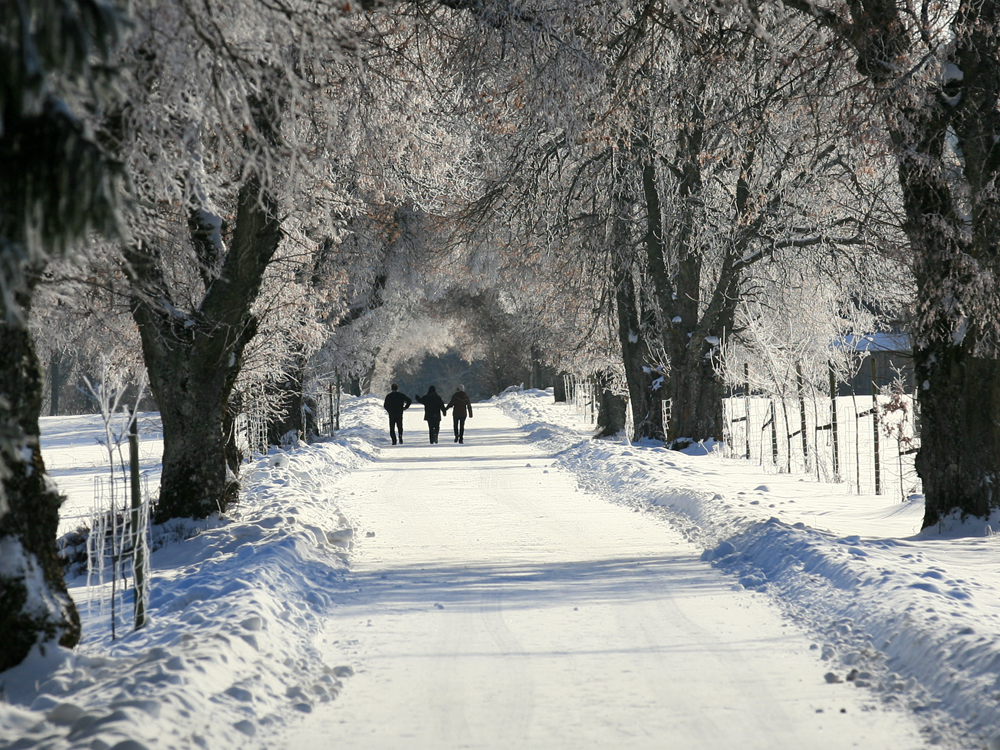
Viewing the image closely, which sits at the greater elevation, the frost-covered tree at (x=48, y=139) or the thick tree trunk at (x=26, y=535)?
the frost-covered tree at (x=48, y=139)

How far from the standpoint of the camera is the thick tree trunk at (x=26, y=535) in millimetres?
5066

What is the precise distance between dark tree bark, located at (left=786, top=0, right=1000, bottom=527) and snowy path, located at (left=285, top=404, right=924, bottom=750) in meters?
3.00

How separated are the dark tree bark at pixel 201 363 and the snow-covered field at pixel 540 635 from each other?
1.38 feet

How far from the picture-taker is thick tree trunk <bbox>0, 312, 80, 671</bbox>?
16.6ft

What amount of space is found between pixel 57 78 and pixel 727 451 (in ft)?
63.9

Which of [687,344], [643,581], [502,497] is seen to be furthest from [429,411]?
[643,581]

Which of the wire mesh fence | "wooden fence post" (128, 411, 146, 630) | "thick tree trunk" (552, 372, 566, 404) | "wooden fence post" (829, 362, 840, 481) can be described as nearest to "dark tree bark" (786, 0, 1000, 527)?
the wire mesh fence

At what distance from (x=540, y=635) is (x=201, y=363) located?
19.3 feet

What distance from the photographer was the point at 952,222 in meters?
9.25

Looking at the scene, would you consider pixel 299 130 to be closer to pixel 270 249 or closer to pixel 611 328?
pixel 270 249

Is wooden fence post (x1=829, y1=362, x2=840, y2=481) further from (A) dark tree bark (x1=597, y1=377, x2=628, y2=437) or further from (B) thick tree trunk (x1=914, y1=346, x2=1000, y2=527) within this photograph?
(A) dark tree bark (x1=597, y1=377, x2=628, y2=437)

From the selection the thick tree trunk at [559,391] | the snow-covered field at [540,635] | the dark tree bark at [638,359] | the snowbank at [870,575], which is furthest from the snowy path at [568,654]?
the thick tree trunk at [559,391]

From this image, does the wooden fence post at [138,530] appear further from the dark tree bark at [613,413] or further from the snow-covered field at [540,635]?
the dark tree bark at [613,413]

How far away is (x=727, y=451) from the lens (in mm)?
21016
